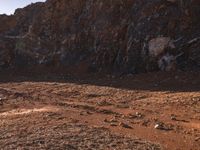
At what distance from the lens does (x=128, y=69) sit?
20.1 metres

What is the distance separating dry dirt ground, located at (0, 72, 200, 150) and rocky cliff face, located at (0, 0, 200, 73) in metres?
1.25

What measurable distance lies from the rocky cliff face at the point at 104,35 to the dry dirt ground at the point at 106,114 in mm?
1251

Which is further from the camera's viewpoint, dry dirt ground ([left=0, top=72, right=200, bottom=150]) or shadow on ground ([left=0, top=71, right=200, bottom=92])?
shadow on ground ([left=0, top=71, right=200, bottom=92])

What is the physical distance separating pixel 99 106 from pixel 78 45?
10408mm

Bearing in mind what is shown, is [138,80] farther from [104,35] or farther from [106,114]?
[106,114]

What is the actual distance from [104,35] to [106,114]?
413 inches

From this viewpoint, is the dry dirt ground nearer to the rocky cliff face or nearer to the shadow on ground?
the shadow on ground

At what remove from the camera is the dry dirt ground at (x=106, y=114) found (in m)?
9.84

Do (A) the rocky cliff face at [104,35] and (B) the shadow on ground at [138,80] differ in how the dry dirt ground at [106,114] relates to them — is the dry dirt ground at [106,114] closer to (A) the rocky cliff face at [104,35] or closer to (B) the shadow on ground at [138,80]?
(B) the shadow on ground at [138,80]

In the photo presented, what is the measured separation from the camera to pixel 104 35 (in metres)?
22.8

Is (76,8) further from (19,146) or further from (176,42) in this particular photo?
(19,146)

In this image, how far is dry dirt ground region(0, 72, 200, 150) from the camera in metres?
9.84

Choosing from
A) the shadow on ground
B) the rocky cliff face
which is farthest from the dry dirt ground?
the rocky cliff face

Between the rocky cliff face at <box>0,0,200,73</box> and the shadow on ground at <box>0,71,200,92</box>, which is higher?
the rocky cliff face at <box>0,0,200,73</box>
